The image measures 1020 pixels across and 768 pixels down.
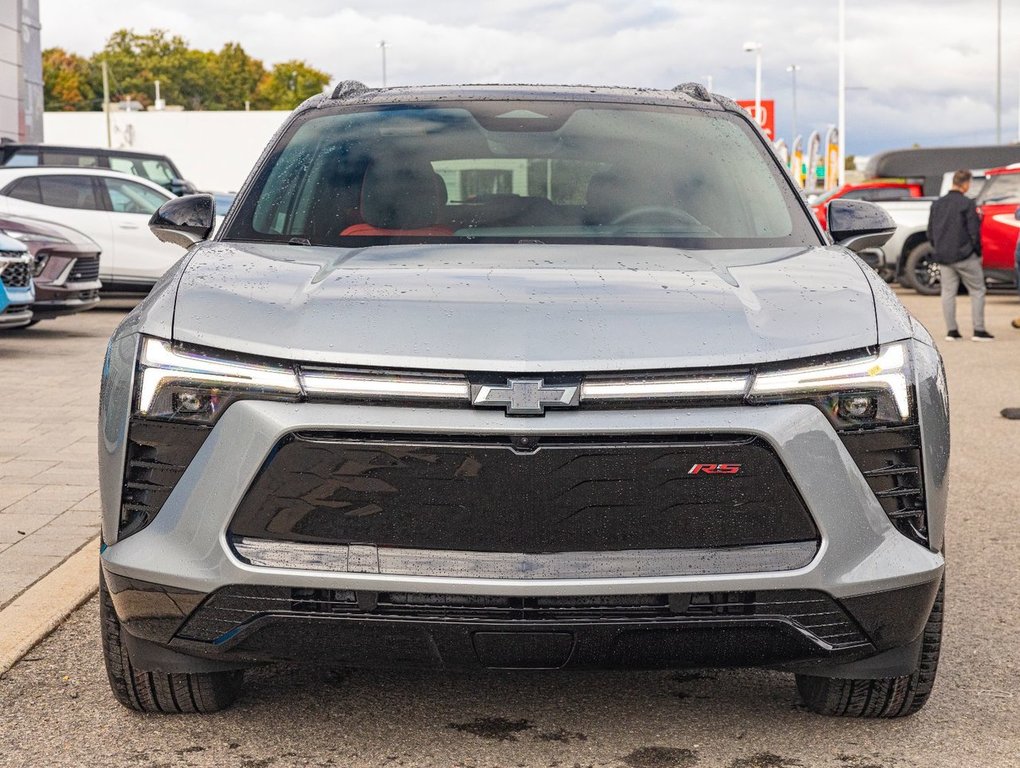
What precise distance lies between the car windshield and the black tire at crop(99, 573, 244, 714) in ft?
4.08

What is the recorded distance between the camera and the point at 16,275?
13.2 meters

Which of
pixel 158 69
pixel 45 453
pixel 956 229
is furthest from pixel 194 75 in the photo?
pixel 45 453

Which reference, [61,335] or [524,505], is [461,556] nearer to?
[524,505]

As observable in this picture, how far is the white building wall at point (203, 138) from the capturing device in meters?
79.0

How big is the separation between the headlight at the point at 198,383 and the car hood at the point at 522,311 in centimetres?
4

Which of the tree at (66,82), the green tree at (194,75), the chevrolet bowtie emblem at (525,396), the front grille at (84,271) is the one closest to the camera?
the chevrolet bowtie emblem at (525,396)

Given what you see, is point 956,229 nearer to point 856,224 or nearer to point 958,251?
point 958,251

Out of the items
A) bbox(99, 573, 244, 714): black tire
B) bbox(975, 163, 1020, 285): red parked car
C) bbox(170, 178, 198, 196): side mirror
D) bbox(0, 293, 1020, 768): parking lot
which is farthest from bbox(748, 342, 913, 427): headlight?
bbox(170, 178, 198, 196): side mirror

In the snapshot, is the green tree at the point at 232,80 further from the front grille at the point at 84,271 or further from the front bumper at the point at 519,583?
the front bumper at the point at 519,583

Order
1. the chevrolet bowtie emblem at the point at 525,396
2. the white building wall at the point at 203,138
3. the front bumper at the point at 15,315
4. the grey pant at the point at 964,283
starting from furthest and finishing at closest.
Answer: the white building wall at the point at 203,138 → the grey pant at the point at 964,283 → the front bumper at the point at 15,315 → the chevrolet bowtie emblem at the point at 525,396

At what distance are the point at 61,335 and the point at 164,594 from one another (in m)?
12.4

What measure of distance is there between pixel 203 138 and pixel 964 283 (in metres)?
67.1

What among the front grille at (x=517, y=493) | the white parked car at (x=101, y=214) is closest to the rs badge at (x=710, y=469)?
the front grille at (x=517, y=493)

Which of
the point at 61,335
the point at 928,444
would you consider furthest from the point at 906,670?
the point at 61,335
